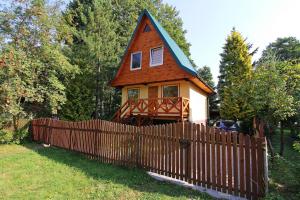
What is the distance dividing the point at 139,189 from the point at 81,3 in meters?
27.6

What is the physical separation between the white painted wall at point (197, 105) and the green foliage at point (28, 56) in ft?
31.7

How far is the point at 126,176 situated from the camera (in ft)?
23.7

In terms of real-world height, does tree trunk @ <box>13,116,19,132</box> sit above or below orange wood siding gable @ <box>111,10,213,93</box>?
below

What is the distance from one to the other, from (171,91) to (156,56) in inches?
119

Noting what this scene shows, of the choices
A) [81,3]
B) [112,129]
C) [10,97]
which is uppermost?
[81,3]

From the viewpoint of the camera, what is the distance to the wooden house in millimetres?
15336

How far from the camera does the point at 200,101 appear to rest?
20219 millimetres

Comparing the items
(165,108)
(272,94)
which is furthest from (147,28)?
(272,94)

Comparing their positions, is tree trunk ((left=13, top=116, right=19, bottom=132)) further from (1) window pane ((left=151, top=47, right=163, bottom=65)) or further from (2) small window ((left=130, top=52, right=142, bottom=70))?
(1) window pane ((left=151, top=47, right=163, bottom=65))

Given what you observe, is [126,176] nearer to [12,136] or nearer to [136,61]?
[12,136]

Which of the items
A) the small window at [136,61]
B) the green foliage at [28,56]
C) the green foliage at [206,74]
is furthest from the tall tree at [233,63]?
the green foliage at [28,56]

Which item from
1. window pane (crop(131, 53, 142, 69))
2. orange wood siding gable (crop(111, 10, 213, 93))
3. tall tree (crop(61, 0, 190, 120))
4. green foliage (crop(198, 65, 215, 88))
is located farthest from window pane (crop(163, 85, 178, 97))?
green foliage (crop(198, 65, 215, 88))

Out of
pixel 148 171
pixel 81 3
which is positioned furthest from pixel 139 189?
pixel 81 3

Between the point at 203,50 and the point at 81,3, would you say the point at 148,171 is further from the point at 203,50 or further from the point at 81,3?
the point at 81,3
